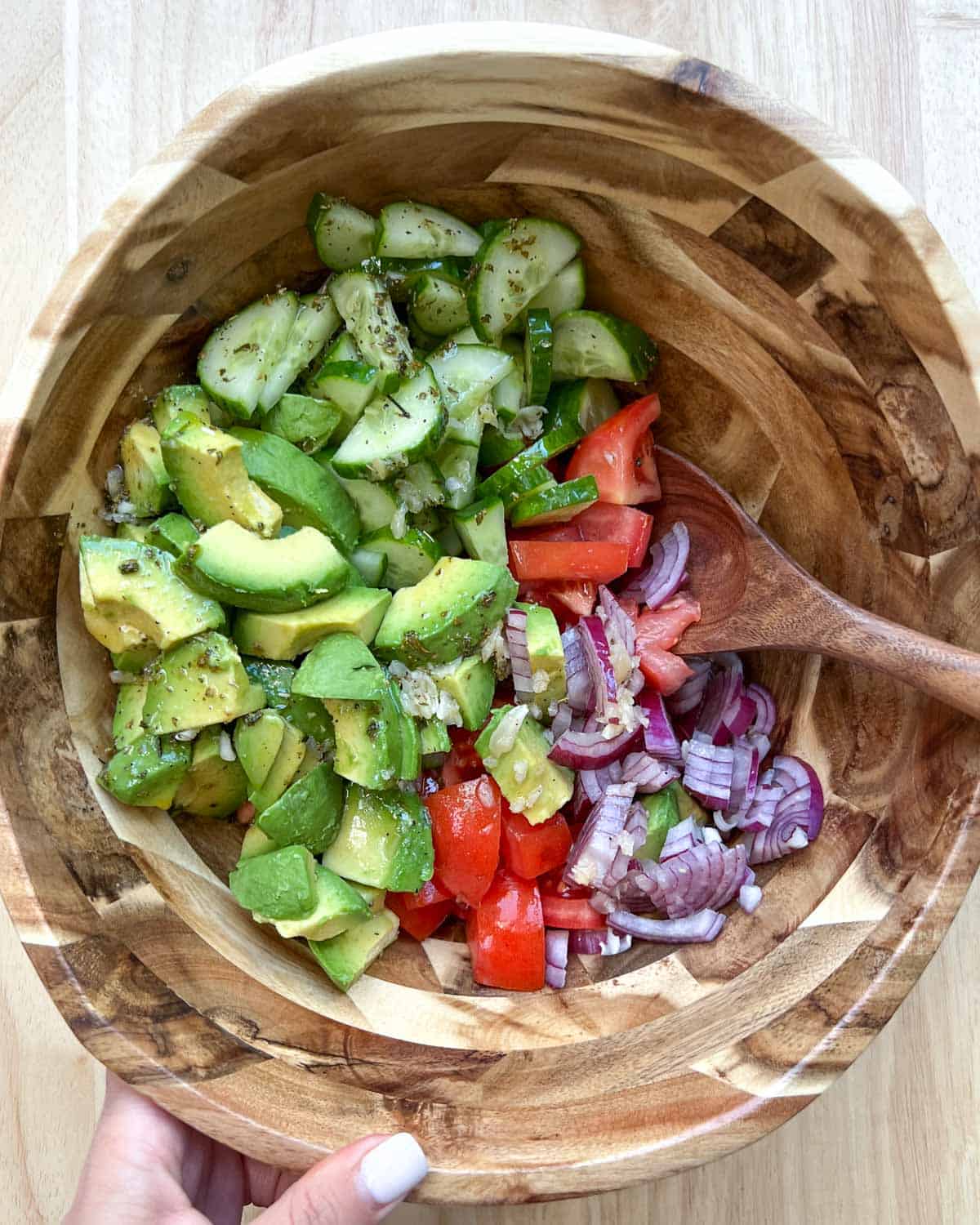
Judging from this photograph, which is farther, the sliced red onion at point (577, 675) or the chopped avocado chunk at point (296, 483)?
the sliced red onion at point (577, 675)

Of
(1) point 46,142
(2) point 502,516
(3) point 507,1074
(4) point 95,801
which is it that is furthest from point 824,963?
(1) point 46,142

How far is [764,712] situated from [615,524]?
426mm

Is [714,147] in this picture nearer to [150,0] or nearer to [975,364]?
[975,364]

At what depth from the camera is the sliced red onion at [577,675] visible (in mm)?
1695

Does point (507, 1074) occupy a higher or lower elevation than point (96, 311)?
lower

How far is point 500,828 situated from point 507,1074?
37cm

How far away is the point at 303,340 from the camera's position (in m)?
1.61

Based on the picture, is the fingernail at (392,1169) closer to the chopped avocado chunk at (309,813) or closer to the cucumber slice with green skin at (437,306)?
the chopped avocado chunk at (309,813)

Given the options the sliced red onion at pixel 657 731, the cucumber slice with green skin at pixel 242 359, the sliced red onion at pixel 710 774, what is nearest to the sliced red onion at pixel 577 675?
the sliced red onion at pixel 657 731

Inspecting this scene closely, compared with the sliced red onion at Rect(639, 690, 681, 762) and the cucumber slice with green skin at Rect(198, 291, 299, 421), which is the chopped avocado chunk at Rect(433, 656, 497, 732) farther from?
the cucumber slice with green skin at Rect(198, 291, 299, 421)

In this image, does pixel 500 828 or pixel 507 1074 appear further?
pixel 500 828

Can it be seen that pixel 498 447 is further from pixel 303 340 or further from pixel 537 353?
pixel 303 340

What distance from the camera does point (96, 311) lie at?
138cm

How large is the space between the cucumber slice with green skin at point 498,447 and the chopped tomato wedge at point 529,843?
1.92 ft
